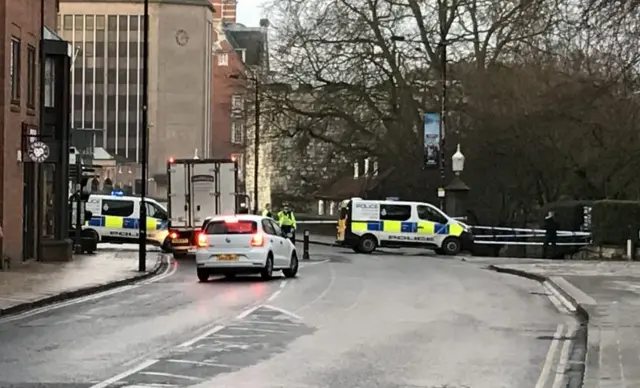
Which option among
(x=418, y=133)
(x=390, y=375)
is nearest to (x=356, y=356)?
(x=390, y=375)

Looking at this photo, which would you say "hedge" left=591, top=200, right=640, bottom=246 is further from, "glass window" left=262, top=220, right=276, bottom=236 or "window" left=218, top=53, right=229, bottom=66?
"window" left=218, top=53, right=229, bottom=66

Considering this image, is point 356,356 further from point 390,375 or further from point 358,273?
point 358,273

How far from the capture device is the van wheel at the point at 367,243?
45.2 metres

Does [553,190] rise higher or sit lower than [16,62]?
lower

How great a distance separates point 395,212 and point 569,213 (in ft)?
23.6

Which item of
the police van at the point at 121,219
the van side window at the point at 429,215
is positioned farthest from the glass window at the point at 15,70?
the van side window at the point at 429,215

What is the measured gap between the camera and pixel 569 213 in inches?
1805

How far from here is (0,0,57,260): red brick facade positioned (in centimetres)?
2955

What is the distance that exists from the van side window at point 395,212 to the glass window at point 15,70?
17471 millimetres

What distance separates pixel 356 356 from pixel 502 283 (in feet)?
50.0

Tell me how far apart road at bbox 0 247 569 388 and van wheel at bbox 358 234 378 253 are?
62.3 feet

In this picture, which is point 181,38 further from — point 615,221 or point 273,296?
point 273,296

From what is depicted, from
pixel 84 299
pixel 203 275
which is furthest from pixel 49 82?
pixel 84 299

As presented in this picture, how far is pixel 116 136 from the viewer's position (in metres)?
103
